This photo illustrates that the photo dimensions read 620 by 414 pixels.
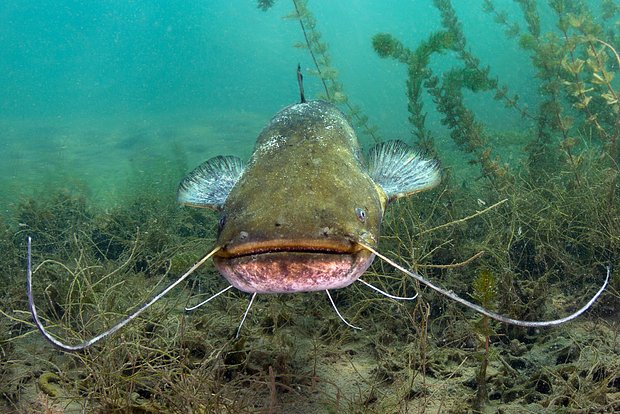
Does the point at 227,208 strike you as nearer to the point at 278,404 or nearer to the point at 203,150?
the point at 278,404

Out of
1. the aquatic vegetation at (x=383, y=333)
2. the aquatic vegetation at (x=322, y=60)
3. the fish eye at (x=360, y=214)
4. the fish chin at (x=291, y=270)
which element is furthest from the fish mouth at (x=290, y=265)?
the aquatic vegetation at (x=322, y=60)

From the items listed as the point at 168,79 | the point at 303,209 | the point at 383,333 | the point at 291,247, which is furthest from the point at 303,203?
the point at 168,79

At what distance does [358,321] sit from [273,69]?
7143cm

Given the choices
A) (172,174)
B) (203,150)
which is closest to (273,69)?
(203,150)

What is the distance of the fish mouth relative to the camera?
1818 mm

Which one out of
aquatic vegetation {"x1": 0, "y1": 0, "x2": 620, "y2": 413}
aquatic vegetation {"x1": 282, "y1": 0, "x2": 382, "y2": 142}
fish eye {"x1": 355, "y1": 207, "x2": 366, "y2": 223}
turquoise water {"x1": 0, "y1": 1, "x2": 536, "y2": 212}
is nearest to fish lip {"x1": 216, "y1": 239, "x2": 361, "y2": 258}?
fish eye {"x1": 355, "y1": 207, "x2": 366, "y2": 223}

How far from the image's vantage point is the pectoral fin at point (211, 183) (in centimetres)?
301

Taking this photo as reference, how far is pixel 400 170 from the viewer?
3.26 meters

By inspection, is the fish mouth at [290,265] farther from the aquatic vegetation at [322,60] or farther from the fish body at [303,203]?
the aquatic vegetation at [322,60]

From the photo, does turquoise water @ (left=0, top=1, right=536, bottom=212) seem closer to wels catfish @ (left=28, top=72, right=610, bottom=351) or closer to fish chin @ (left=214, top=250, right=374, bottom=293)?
wels catfish @ (left=28, top=72, right=610, bottom=351)

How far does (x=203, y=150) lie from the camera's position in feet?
53.8

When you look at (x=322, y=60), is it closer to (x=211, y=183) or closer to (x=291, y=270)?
(x=211, y=183)

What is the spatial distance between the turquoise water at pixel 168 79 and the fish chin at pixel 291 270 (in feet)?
25.8

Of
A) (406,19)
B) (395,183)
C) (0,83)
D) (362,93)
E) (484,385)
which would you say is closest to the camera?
(484,385)
